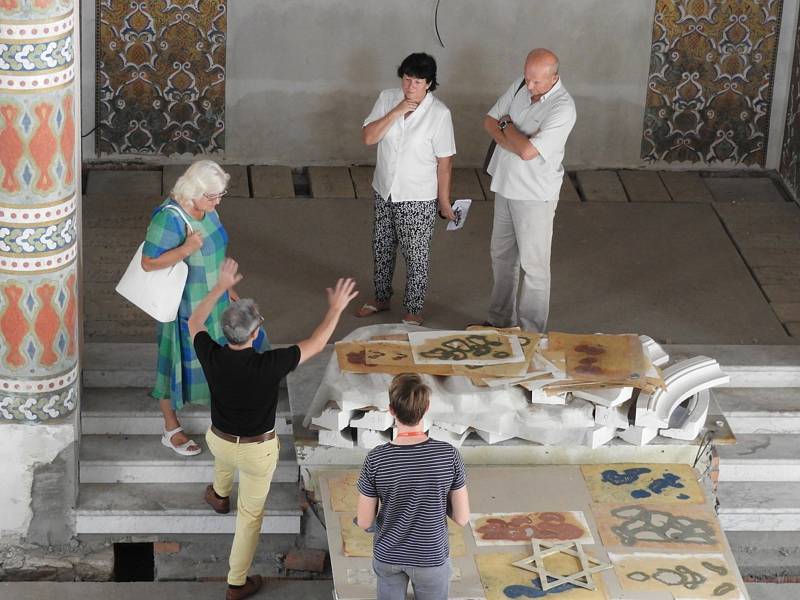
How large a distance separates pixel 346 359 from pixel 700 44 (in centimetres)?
462

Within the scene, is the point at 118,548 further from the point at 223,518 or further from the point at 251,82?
the point at 251,82

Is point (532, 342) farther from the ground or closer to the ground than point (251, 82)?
closer to the ground

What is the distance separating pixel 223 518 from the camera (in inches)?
296

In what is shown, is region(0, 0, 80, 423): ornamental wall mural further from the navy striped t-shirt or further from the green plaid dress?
the navy striped t-shirt

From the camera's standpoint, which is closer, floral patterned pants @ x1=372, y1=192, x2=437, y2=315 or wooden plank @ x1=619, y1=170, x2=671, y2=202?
floral patterned pants @ x1=372, y1=192, x2=437, y2=315

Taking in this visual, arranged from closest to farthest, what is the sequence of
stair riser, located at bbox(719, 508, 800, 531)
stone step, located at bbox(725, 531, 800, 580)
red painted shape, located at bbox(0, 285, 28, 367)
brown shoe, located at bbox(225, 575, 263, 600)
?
red painted shape, located at bbox(0, 285, 28, 367)
brown shoe, located at bbox(225, 575, 263, 600)
stone step, located at bbox(725, 531, 800, 580)
stair riser, located at bbox(719, 508, 800, 531)

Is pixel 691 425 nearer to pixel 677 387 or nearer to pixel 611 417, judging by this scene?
pixel 677 387

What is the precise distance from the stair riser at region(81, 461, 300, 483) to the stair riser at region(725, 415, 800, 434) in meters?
2.30

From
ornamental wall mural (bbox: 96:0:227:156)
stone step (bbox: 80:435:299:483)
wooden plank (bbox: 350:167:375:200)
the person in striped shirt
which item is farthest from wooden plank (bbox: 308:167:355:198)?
the person in striped shirt

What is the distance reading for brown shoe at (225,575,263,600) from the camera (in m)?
7.21

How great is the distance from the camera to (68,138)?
22.5ft

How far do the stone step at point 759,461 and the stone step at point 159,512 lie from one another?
219cm

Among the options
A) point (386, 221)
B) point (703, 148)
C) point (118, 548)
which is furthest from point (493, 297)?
point (703, 148)

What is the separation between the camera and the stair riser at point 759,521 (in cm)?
786
